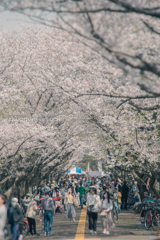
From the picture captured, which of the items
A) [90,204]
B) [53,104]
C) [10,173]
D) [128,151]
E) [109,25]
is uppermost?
[53,104]

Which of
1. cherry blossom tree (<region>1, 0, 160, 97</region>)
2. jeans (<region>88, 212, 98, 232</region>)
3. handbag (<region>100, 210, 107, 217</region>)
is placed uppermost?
cherry blossom tree (<region>1, 0, 160, 97</region>)

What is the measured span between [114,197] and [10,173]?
5.60 m

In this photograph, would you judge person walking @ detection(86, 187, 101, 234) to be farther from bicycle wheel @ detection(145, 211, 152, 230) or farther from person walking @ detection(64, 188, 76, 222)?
person walking @ detection(64, 188, 76, 222)

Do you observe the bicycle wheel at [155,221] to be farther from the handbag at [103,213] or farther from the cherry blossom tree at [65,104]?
the handbag at [103,213]

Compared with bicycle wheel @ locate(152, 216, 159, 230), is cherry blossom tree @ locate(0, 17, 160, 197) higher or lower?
higher

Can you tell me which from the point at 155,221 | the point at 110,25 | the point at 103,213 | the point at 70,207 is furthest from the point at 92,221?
the point at 110,25

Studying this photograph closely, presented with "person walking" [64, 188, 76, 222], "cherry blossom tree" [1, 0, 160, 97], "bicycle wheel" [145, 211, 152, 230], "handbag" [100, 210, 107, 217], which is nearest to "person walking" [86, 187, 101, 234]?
"handbag" [100, 210, 107, 217]

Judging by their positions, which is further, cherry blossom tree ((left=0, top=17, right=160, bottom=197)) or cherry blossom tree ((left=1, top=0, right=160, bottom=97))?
cherry blossom tree ((left=0, top=17, right=160, bottom=197))

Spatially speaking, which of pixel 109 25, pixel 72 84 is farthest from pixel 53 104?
pixel 109 25

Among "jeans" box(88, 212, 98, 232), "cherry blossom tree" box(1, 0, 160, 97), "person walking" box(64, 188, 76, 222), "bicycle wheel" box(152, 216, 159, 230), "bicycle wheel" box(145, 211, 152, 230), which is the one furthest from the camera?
"person walking" box(64, 188, 76, 222)

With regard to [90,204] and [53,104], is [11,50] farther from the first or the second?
[90,204]

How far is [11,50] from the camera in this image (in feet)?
52.4

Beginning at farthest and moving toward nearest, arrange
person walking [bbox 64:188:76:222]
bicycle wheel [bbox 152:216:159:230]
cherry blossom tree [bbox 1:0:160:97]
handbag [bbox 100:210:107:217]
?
person walking [bbox 64:188:76:222] → bicycle wheel [bbox 152:216:159:230] → handbag [bbox 100:210:107:217] → cherry blossom tree [bbox 1:0:160:97]

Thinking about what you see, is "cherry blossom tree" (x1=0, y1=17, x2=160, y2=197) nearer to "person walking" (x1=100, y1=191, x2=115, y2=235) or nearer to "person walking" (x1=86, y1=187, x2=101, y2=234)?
"person walking" (x1=100, y1=191, x2=115, y2=235)
